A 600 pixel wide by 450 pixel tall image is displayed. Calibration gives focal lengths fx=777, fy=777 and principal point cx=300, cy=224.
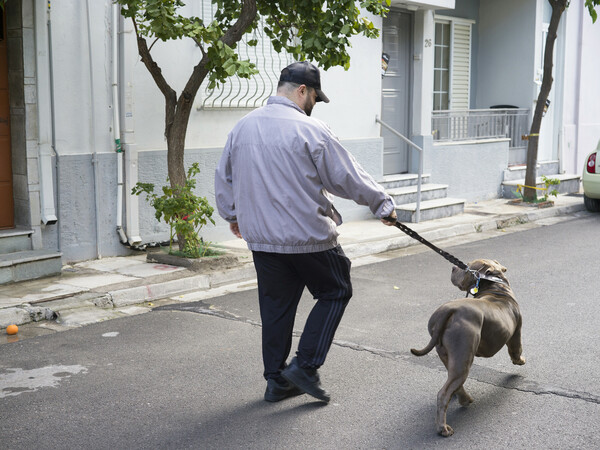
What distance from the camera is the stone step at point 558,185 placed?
15117mm

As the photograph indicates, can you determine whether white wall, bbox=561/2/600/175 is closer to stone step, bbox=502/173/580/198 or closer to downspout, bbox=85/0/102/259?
stone step, bbox=502/173/580/198

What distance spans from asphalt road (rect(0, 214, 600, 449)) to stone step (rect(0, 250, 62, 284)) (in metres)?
1.64

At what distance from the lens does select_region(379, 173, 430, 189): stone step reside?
12.9 m

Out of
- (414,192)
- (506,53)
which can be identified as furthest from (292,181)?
(506,53)

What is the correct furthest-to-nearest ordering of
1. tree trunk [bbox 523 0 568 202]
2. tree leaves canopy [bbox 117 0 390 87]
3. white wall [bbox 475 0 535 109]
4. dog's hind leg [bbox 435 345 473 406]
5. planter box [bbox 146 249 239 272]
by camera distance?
white wall [bbox 475 0 535 109] < tree trunk [bbox 523 0 568 202] < planter box [bbox 146 249 239 272] < tree leaves canopy [bbox 117 0 390 87] < dog's hind leg [bbox 435 345 473 406]

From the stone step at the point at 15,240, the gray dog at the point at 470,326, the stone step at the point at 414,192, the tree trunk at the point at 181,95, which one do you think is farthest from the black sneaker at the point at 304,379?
the stone step at the point at 414,192

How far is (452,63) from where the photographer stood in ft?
50.9

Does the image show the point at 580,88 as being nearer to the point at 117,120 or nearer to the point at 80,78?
the point at 117,120

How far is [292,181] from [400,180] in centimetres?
897

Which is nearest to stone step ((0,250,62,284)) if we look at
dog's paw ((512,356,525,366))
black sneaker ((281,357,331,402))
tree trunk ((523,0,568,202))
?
black sneaker ((281,357,331,402))

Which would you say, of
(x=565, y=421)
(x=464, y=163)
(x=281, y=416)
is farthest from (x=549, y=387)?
(x=464, y=163)

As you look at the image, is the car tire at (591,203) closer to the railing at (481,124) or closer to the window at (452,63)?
the railing at (481,124)

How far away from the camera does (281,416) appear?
4.39 metres

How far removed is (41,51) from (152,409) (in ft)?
16.7
